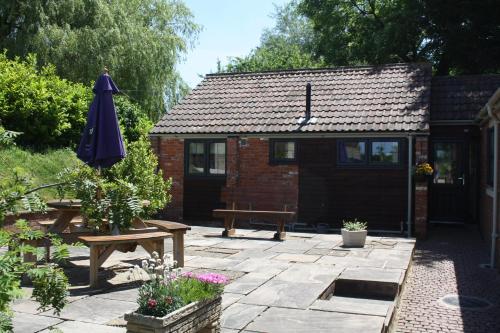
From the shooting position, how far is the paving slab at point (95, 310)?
5562mm

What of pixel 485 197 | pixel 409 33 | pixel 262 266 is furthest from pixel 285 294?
pixel 409 33

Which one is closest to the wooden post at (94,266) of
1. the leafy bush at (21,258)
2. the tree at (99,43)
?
the leafy bush at (21,258)

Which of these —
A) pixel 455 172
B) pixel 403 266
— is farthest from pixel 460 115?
pixel 403 266

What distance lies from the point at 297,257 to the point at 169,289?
203 inches

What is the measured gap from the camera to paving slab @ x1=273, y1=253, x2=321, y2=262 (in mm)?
9212

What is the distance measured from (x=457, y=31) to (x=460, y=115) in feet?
31.8

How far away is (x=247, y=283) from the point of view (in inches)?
288

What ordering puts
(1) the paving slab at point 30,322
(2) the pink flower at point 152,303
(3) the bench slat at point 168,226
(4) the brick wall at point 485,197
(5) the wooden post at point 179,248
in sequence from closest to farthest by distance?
(2) the pink flower at point 152,303, (1) the paving slab at point 30,322, (3) the bench slat at point 168,226, (5) the wooden post at point 179,248, (4) the brick wall at point 485,197

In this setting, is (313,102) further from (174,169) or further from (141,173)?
(141,173)

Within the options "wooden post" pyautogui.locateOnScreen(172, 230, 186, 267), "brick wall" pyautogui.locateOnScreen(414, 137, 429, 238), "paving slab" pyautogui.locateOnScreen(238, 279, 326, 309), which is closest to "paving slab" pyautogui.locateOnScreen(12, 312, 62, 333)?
"paving slab" pyautogui.locateOnScreen(238, 279, 326, 309)

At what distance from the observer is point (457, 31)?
2230cm

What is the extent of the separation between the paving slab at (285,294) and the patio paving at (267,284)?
12mm

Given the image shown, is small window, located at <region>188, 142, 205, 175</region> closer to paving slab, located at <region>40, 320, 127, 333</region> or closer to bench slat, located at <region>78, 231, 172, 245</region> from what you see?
bench slat, located at <region>78, 231, 172, 245</region>

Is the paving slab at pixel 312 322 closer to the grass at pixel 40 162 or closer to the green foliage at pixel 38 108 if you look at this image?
the grass at pixel 40 162
